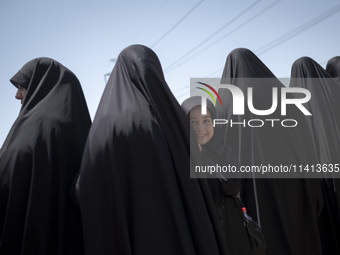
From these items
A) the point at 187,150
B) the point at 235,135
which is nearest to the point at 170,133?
the point at 187,150

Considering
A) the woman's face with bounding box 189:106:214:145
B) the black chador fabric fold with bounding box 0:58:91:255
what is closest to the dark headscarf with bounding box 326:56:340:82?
the woman's face with bounding box 189:106:214:145

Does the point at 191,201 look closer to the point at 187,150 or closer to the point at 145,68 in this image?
the point at 187,150

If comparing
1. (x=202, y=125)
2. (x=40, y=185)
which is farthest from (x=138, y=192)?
(x=202, y=125)

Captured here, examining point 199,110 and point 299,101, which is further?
point 299,101

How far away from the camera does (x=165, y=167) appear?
1498 mm

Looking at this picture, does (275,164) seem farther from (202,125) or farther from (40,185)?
(40,185)

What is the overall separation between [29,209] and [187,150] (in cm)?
75

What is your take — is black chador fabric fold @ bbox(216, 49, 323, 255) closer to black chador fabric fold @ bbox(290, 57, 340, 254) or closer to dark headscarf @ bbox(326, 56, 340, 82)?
black chador fabric fold @ bbox(290, 57, 340, 254)

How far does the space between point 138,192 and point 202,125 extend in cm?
122

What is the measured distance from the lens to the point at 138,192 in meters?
1.47

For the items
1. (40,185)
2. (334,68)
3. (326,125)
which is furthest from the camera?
(334,68)

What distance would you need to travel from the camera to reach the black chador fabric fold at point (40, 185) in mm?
1705

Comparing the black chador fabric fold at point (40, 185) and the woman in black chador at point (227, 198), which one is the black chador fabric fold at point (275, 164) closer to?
the woman in black chador at point (227, 198)

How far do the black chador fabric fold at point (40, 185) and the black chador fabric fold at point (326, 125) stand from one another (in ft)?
6.88
